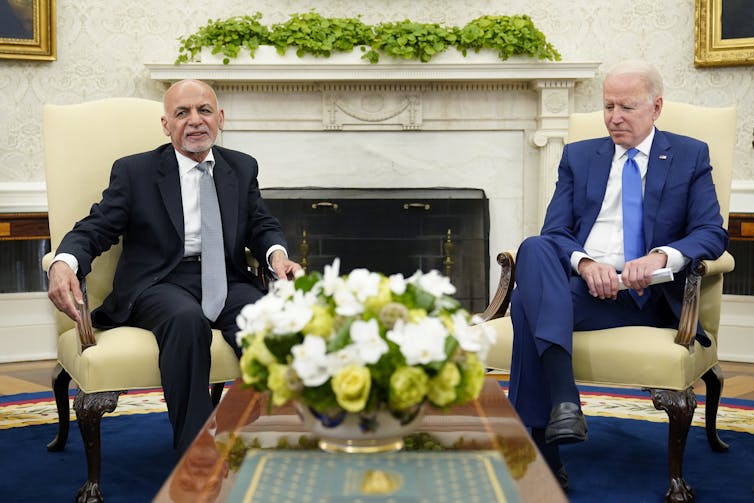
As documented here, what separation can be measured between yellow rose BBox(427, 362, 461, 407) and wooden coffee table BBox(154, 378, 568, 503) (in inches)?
7.3

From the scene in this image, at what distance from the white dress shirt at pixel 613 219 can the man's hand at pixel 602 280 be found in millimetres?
231

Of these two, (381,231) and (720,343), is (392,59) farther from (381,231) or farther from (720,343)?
(720,343)

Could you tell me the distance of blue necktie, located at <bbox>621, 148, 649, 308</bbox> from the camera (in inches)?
118

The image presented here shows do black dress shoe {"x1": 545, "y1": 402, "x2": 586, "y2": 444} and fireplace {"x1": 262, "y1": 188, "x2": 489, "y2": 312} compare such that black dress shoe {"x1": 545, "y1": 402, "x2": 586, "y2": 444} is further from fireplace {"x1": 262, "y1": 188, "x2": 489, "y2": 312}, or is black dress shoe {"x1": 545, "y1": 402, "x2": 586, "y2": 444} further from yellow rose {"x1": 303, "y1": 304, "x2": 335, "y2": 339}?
fireplace {"x1": 262, "y1": 188, "x2": 489, "y2": 312}

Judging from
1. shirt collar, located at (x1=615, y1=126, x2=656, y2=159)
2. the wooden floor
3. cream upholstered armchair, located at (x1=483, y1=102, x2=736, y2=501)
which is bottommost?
the wooden floor

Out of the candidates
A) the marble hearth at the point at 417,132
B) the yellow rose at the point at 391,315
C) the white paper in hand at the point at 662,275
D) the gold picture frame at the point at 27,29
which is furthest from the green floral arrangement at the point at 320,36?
the yellow rose at the point at 391,315

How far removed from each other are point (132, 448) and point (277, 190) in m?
2.48

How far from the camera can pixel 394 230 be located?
5.49 m

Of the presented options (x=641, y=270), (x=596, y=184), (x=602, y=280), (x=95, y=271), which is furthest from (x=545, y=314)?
(x=95, y=271)

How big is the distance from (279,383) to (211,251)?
1523mm

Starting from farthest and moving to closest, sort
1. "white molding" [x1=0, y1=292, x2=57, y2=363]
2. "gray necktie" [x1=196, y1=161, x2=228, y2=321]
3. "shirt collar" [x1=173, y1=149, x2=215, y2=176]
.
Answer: "white molding" [x1=0, y1=292, x2=57, y2=363] → "shirt collar" [x1=173, y1=149, x2=215, y2=176] → "gray necktie" [x1=196, y1=161, x2=228, y2=321]

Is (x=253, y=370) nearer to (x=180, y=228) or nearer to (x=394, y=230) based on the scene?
(x=180, y=228)

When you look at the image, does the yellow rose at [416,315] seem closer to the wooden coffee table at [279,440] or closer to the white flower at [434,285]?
the white flower at [434,285]

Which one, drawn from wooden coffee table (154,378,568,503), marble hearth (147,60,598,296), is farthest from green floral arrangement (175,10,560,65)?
wooden coffee table (154,378,568,503)
